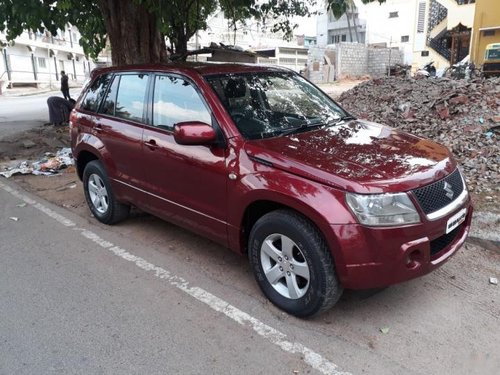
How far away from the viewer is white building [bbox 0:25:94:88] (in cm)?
4175

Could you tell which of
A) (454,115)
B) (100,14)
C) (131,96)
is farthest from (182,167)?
(100,14)

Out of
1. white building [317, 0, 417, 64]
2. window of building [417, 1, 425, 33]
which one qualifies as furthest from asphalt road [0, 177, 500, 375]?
window of building [417, 1, 425, 33]

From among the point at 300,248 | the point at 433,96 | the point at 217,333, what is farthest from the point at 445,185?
the point at 433,96

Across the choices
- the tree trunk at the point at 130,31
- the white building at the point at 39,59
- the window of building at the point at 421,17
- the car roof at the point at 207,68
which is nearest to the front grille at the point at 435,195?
the car roof at the point at 207,68

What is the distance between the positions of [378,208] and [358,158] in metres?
0.48

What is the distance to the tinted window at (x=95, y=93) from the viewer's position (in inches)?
203

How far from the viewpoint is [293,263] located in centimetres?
326

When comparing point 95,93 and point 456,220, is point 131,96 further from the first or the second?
point 456,220

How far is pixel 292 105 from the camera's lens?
4.23 meters

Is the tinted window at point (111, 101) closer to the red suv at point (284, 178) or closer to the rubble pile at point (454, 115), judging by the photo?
the red suv at point (284, 178)

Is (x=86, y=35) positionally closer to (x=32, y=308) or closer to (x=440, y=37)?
(x=32, y=308)

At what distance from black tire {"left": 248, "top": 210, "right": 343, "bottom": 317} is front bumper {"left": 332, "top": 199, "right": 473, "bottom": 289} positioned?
0.40 ft

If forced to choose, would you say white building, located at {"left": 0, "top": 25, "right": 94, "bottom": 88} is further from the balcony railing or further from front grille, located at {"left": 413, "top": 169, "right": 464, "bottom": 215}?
front grille, located at {"left": 413, "top": 169, "right": 464, "bottom": 215}

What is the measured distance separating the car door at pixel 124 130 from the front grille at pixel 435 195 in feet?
8.46
